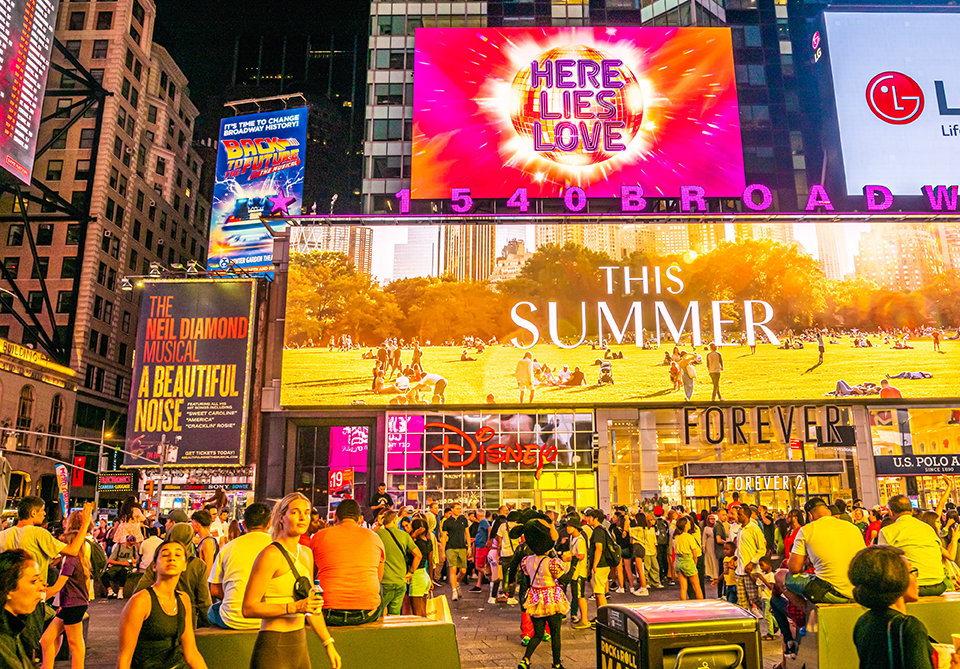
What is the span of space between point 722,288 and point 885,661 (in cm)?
3202

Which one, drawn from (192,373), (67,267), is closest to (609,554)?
(192,373)

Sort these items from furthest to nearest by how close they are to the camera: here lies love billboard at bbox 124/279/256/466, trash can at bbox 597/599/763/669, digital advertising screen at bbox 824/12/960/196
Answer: digital advertising screen at bbox 824/12/960/196
here lies love billboard at bbox 124/279/256/466
trash can at bbox 597/599/763/669

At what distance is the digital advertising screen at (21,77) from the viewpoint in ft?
100

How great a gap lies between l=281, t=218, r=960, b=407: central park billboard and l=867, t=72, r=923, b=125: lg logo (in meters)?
7.84

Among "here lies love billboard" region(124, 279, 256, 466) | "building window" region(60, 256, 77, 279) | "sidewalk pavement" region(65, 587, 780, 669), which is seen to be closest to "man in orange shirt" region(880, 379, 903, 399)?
"sidewalk pavement" region(65, 587, 780, 669)

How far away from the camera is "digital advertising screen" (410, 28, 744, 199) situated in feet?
129

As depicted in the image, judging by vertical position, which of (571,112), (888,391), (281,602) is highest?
(571,112)

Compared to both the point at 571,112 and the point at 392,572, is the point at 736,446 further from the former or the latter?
the point at 392,572

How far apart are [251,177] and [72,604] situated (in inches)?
1538

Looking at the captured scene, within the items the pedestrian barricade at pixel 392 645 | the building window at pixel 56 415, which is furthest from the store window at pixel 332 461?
the pedestrian barricade at pixel 392 645

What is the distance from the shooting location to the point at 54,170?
5438 cm

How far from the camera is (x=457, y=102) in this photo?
40688mm

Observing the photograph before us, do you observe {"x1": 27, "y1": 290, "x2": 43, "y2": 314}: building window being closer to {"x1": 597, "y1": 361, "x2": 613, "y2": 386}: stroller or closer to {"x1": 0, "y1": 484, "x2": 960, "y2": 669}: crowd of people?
{"x1": 597, "y1": 361, "x2": 613, "y2": 386}: stroller

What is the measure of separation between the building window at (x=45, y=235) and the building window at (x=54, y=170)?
3.86m
